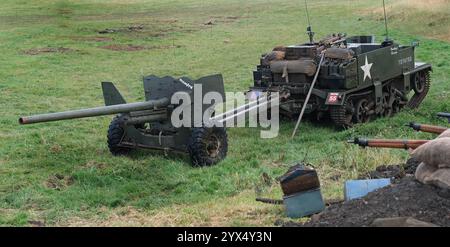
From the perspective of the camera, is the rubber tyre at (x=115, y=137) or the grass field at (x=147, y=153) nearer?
the grass field at (x=147, y=153)

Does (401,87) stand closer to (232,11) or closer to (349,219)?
(349,219)

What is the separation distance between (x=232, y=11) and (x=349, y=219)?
3850 cm

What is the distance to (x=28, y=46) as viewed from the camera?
28297 millimetres

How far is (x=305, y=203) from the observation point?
7699mm

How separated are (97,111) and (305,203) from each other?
4457mm

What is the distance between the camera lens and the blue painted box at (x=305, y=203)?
769cm

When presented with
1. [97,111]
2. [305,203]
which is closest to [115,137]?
[97,111]

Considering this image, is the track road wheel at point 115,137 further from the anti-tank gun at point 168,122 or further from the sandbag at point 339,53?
the sandbag at point 339,53

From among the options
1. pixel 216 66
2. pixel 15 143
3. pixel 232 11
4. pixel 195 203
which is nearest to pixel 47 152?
pixel 15 143

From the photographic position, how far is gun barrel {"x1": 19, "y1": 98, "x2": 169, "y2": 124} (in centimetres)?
1030

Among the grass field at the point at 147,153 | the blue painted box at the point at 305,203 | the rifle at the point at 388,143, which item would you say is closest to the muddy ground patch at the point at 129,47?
the grass field at the point at 147,153

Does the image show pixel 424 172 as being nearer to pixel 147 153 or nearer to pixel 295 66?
pixel 147 153

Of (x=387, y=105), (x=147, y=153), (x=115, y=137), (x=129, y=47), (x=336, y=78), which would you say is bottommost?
(x=147, y=153)

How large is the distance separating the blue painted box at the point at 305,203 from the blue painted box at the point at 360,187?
14.1 inches
